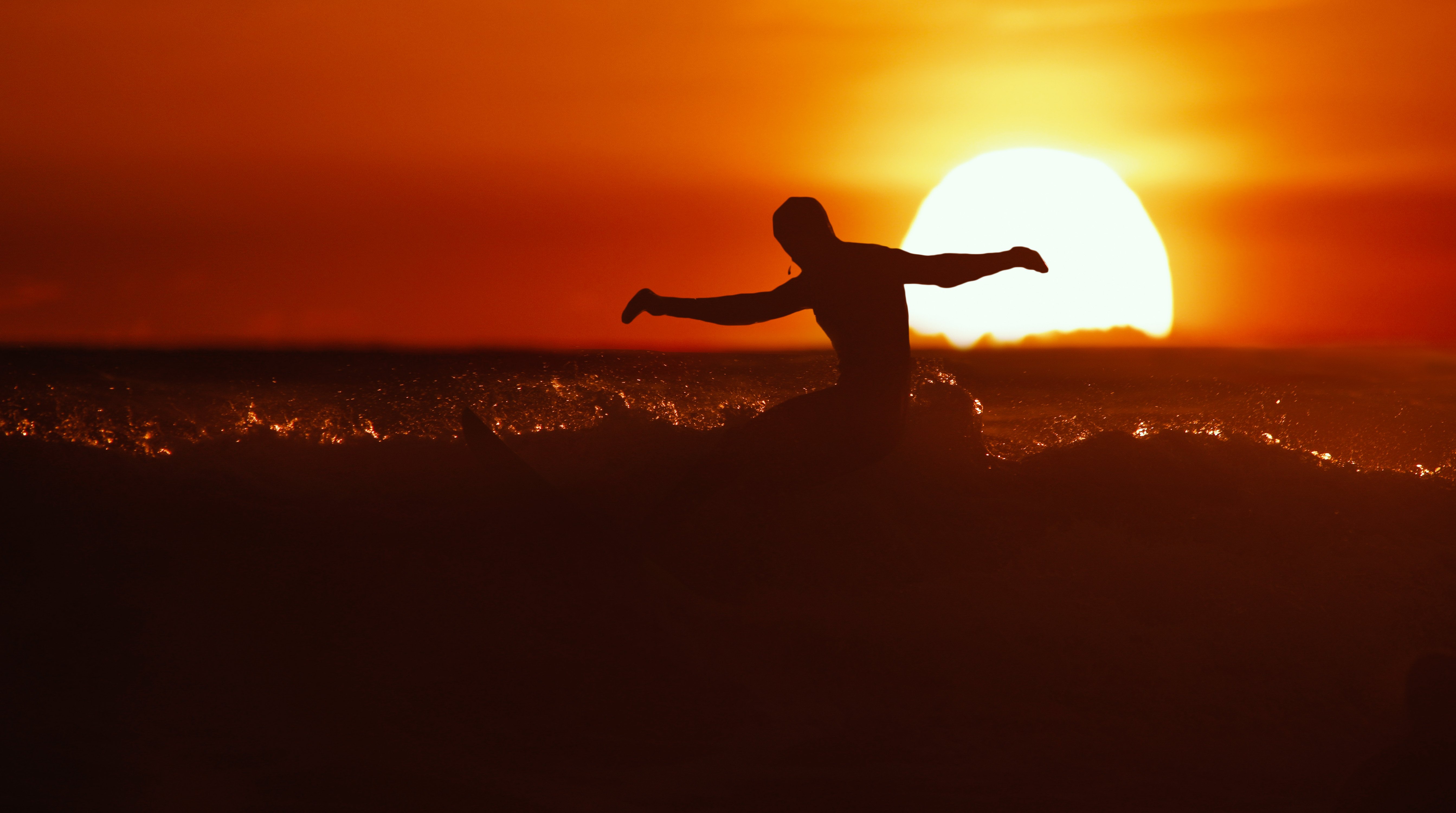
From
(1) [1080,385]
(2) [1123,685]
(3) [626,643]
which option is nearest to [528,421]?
(3) [626,643]

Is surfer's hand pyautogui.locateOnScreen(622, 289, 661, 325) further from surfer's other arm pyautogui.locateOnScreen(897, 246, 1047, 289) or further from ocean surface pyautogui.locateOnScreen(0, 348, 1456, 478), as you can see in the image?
ocean surface pyautogui.locateOnScreen(0, 348, 1456, 478)

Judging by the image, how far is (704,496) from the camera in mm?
5992

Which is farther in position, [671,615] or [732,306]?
[671,615]

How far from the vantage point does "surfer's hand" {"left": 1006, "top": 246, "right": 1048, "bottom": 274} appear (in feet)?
18.3

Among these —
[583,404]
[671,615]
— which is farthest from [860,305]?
[583,404]

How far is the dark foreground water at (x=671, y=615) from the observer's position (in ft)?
17.1

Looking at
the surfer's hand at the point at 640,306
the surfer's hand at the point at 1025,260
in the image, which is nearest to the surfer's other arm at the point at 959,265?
the surfer's hand at the point at 1025,260

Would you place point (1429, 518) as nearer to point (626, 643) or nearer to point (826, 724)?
point (826, 724)

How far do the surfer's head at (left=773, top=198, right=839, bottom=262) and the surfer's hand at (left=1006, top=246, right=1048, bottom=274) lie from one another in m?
0.95

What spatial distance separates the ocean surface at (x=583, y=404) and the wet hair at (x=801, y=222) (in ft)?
9.23

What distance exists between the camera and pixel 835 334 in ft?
18.8

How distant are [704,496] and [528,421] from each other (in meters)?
4.20

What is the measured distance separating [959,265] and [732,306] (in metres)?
1.26

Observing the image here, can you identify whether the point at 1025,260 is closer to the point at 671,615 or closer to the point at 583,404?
the point at 671,615
